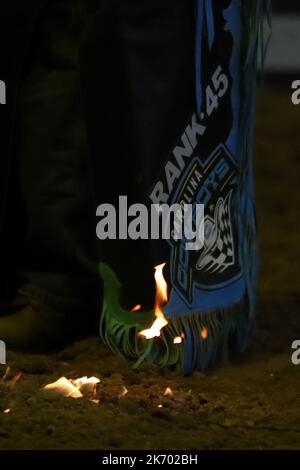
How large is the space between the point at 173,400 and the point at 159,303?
0.76ft

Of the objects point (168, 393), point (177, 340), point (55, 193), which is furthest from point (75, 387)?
point (55, 193)

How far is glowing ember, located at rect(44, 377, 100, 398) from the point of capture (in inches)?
86.6

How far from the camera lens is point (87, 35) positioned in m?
2.35

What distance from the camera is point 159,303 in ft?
7.85

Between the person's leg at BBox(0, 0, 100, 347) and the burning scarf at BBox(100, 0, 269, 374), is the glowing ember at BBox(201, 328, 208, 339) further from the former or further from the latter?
the person's leg at BBox(0, 0, 100, 347)

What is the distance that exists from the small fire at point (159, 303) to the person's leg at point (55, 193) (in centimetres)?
21

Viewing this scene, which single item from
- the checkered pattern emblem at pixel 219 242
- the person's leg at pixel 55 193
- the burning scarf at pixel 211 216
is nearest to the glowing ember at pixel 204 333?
the burning scarf at pixel 211 216

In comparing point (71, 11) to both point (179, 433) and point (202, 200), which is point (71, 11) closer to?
point (202, 200)

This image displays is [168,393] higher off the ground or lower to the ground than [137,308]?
lower

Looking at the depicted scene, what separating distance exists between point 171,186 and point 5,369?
1.40 feet

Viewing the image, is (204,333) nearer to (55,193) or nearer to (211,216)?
(211,216)

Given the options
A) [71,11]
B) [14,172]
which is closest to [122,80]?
[71,11]

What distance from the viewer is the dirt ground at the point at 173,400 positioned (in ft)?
6.45

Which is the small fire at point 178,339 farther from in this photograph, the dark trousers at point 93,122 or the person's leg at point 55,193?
the person's leg at point 55,193
